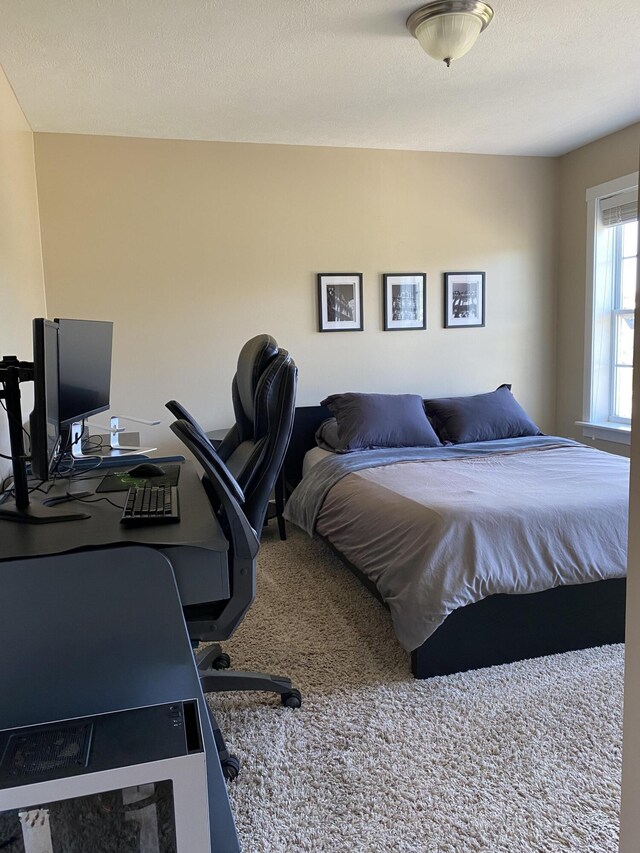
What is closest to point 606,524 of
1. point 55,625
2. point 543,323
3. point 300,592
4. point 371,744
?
point 371,744

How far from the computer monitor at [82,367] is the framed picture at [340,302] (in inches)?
76.2

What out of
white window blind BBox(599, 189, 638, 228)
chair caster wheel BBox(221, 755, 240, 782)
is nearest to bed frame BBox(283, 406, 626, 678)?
chair caster wheel BBox(221, 755, 240, 782)

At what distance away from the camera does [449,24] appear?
7.97ft

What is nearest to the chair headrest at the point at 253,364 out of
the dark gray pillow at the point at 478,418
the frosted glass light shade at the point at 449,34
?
the frosted glass light shade at the point at 449,34

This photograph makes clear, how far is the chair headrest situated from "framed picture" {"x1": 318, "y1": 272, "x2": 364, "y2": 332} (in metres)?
2.18

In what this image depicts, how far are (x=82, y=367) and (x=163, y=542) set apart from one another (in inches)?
40.2

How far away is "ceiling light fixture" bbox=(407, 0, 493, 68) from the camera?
2393 mm

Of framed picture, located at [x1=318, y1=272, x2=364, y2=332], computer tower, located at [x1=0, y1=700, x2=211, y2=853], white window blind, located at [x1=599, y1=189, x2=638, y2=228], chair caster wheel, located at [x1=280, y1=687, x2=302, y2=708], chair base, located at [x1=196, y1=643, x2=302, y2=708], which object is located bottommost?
chair caster wheel, located at [x1=280, y1=687, x2=302, y2=708]

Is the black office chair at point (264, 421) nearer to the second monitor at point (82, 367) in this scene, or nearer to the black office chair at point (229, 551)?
the black office chair at point (229, 551)

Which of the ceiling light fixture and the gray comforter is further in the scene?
the ceiling light fixture

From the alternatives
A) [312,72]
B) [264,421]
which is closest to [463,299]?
[312,72]

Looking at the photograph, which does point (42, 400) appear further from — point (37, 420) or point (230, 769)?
point (230, 769)

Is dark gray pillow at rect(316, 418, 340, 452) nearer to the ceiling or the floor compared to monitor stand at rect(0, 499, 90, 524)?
nearer to the floor

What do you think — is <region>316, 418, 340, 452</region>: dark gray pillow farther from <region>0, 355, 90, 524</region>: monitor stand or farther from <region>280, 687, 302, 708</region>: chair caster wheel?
<region>0, 355, 90, 524</region>: monitor stand
